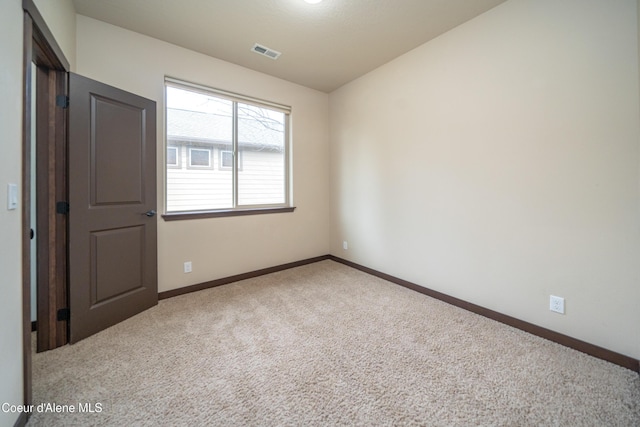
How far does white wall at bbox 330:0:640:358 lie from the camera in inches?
67.1

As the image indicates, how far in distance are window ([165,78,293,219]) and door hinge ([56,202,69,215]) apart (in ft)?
3.02

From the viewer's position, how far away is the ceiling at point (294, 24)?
7.21 ft

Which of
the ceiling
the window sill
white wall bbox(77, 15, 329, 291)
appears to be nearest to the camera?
the ceiling

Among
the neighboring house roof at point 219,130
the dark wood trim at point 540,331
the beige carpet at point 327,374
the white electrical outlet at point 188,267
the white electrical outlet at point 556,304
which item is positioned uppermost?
the neighboring house roof at point 219,130

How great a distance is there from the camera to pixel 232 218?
3.28m

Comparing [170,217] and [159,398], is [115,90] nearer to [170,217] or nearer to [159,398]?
[170,217]

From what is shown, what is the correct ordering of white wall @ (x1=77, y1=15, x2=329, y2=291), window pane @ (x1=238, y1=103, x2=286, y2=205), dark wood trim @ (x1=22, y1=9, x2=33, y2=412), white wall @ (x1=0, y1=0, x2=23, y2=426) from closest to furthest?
1. white wall @ (x1=0, y1=0, x2=23, y2=426)
2. dark wood trim @ (x1=22, y1=9, x2=33, y2=412)
3. white wall @ (x1=77, y1=15, x2=329, y2=291)
4. window pane @ (x1=238, y1=103, x2=286, y2=205)

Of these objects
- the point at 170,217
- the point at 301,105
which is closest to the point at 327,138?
the point at 301,105

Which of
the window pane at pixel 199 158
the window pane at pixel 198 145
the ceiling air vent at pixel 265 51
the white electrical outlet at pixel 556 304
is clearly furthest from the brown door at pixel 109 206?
the white electrical outlet at pixel 556 304

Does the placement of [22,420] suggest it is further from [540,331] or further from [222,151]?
[540,331]

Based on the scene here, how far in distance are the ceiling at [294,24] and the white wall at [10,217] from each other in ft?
4.38

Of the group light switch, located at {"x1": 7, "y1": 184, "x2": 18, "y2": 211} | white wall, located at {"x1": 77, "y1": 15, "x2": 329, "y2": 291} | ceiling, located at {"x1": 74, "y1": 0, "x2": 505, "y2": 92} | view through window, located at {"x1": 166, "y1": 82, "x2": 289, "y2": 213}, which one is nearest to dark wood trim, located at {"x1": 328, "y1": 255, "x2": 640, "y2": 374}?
white wall, located at {"x1": 77, "y1": 15, "x2": 329, "y2": 291}

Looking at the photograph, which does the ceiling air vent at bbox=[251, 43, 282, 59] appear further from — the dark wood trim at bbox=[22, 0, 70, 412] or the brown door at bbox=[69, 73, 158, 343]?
the dark wood trim at bbox=[22, 0, 70, 412]

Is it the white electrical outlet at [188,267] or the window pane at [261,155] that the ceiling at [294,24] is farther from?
the white electrical outlet at [188,267]
